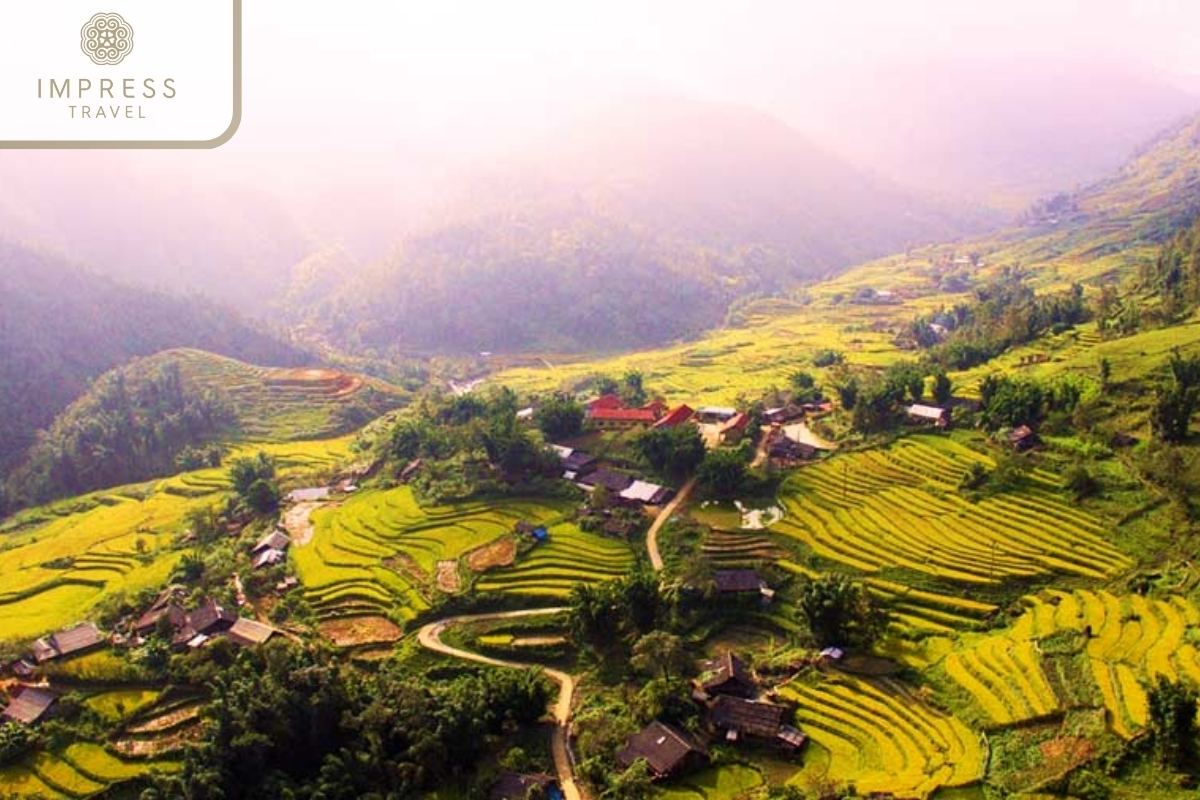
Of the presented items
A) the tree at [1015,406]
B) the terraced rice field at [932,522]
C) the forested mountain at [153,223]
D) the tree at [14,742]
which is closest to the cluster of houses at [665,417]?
the terraced rice field at [932,522]

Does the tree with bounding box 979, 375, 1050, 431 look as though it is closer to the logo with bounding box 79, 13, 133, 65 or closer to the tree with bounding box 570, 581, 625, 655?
the tree with bounding box 570, 581, 625, 655

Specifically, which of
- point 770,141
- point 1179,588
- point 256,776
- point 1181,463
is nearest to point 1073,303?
point 1181,463

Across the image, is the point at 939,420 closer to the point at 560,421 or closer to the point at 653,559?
the point at 653,559

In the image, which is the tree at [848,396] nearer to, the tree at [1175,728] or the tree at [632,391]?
the tree at [632,391]

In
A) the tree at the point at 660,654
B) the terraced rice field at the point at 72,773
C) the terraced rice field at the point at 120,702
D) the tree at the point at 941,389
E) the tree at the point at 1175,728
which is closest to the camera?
the tree at the point at 1175,728

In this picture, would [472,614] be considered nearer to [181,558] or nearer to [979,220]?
[181,558]

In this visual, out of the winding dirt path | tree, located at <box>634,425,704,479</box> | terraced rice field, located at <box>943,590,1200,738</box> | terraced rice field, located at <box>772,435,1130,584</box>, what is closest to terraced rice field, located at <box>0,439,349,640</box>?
the winding dirt path
